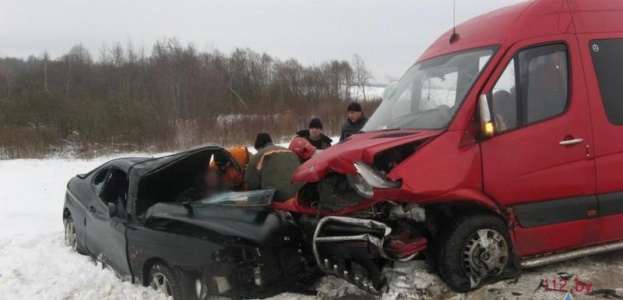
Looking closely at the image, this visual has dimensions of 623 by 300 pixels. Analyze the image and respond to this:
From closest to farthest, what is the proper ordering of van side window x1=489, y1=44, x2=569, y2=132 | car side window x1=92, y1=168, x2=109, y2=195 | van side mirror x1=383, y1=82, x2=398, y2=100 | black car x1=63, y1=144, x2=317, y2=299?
black car x1=63, y1=144, x2=317, y2=299 < van side window x1=489, y1=44, x2=569, y2=132 < van side mirror x1=383, y1=82, x2=398, y2=100 < car side window x1=92, y1=168, x2=109, y2=195

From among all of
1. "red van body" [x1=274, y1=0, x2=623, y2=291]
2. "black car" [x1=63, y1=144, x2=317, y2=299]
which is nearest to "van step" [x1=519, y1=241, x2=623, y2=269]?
"red van body" [x1=274, y1=0, x2=623, y2=291]

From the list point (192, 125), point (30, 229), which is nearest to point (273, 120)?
point (192, 125)

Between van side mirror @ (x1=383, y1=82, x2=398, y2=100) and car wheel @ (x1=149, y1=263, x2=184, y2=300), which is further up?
van side mirror @ (x1=383, y1=82, x2=398, y2=100)

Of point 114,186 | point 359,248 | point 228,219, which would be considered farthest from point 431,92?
point 114,186

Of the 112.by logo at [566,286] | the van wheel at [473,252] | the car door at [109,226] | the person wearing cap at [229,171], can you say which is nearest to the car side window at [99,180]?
the car door at [109,226]

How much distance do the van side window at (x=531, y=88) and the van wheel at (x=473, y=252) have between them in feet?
2.83

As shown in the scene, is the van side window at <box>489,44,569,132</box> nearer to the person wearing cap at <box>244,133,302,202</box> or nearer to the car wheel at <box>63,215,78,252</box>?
the person wearing cap at <box>244,133,302,202</box>

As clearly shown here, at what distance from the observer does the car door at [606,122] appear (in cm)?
472

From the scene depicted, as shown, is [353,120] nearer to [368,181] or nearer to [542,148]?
[542,148]

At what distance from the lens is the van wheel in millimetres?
4148

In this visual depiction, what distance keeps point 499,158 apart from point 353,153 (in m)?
1.27

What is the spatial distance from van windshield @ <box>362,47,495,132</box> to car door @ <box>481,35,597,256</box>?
27cm

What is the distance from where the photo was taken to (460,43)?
517 cm

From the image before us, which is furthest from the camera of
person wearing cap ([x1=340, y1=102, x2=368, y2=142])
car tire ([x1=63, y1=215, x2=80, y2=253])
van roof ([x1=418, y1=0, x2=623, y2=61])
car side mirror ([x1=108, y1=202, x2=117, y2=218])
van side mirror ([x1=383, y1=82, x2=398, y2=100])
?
person wearing cap ([x1=340, y1=102, x2=368, y2=142])
